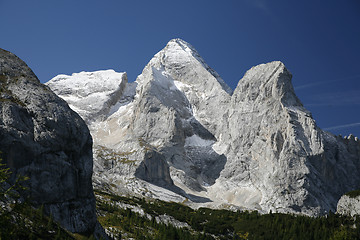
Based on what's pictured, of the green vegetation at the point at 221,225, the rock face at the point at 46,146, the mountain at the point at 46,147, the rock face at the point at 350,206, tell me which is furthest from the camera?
the rock face at the point at 350,206

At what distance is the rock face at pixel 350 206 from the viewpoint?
126975 millimetres

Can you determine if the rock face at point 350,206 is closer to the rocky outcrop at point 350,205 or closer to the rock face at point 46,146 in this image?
the rocky outcrop at point 350,205

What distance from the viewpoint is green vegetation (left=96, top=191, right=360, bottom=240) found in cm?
11862

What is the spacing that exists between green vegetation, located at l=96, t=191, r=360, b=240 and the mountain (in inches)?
1479

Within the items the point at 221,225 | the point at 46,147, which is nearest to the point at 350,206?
the point at 221,225

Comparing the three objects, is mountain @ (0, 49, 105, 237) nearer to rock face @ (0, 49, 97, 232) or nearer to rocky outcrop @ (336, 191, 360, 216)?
rock face @ (0, 49, 97, 232)

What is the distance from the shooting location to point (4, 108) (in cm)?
6531

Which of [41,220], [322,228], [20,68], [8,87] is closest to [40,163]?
[41,220]

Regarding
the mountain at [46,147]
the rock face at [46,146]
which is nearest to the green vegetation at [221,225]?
the rock face at [46,146]

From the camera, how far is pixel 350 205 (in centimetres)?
12975

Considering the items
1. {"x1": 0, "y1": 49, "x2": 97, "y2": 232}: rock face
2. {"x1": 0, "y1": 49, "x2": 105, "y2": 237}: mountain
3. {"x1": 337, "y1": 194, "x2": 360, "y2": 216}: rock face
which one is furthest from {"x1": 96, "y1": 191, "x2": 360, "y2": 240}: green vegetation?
{"x1": 0, "y1": 49, "x2": 105, "y2": 237}: mountain

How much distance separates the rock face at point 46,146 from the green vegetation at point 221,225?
123 ft

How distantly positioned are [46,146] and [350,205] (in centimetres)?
10381

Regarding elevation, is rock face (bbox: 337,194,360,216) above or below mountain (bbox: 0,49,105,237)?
above
